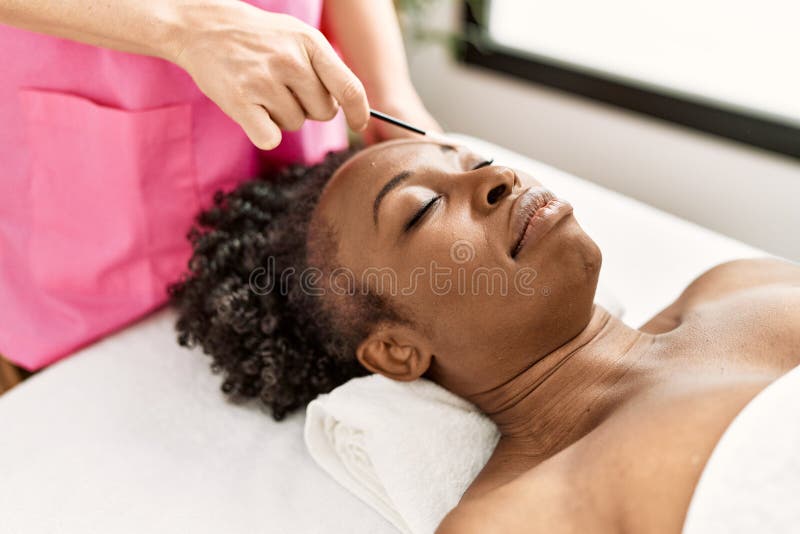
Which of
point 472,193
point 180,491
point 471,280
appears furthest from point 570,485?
point 180,491

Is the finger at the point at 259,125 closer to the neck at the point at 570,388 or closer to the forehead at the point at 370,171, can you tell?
the forehead at the point at 370,171

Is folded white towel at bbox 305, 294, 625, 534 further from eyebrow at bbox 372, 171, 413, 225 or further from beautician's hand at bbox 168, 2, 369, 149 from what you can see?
beautician's hand at bbox 168, 2, 369, 149

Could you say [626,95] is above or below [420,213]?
below

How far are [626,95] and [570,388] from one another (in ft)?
4.48

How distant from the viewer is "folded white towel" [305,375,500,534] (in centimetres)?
105

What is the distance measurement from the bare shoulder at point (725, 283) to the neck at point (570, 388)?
0.47ft

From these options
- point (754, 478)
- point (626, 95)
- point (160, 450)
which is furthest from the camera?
point (626, 95)

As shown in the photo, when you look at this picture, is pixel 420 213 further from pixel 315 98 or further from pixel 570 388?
pixel 570 388

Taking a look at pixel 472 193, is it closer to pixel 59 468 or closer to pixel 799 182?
pixel 59 468

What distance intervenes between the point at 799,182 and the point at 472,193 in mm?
1292

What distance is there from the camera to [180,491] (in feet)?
3.67

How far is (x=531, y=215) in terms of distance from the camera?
3.42 ft

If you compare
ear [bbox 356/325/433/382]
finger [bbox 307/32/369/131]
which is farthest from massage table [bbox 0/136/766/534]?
finger [bbox 307/32/369/131]

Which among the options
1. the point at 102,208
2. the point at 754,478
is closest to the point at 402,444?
the point at 754,478
